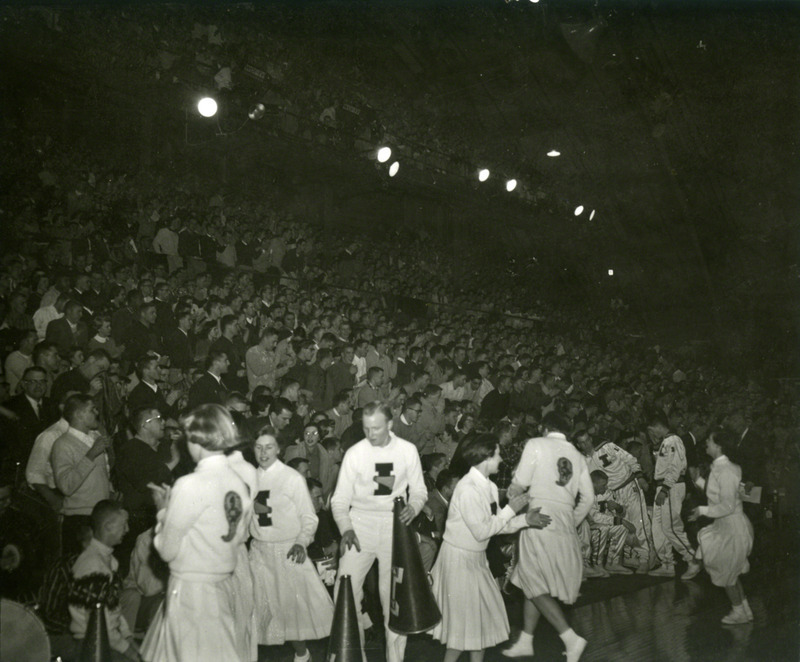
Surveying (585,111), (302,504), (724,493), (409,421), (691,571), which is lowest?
(691,571)

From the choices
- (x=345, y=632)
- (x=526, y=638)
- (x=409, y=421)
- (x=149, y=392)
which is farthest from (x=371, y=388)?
(x=345, y=632)

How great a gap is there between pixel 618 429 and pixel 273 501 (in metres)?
6.53

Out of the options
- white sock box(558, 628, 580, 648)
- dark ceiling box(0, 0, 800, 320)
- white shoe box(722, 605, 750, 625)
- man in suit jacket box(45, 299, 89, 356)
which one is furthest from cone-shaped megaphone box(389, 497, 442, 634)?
dark ceiling box(0, 0, 800, 320)

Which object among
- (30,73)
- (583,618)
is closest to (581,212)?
(30,73)

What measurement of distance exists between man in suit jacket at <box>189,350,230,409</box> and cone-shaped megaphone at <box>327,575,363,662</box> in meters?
3.48

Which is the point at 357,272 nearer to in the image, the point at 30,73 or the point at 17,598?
the point at 30,73

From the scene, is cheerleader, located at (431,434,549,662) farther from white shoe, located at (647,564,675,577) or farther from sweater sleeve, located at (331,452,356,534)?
white shoe, located at (647,564,675,577)

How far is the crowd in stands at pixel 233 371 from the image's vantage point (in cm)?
613

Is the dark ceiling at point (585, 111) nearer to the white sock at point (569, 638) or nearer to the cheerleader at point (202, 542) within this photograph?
the white sock at point (569, 638)

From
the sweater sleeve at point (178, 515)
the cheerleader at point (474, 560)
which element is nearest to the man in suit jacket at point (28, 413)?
the sweater sleeve at point (178, 515)

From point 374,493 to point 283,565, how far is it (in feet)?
2.89

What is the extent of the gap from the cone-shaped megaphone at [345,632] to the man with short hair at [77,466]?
222 centimetres

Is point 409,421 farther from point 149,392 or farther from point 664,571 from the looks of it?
point 664,571

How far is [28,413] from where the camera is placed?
645cm
